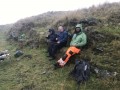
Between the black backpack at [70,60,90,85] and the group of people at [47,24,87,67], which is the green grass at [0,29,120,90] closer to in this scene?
the black backpack at [70,60,90,85]

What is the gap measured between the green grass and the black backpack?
0.22 metres

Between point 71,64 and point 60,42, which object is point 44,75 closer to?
point 71,64

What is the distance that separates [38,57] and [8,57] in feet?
7.07

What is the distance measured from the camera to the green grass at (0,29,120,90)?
10.8 metres

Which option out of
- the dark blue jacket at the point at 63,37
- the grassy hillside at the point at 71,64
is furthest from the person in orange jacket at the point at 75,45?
the dark blue jacket at the point at 63,37

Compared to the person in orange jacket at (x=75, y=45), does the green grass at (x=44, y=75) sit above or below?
below

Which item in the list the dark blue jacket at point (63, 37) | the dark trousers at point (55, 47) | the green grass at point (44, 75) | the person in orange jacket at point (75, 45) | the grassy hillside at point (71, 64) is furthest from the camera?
the dark trousers at point (55, 47)

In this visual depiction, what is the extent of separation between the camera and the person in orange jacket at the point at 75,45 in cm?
1270

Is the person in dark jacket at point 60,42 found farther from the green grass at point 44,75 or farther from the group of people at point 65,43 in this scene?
the green grass at point 44,75

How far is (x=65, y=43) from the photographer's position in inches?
569

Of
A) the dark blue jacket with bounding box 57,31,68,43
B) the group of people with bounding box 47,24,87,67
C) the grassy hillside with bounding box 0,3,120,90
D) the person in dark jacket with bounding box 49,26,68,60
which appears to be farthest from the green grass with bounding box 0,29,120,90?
the dark blue jacket with bounding box 57,31,68,43

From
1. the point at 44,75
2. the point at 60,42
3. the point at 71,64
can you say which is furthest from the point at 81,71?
the point at 60,42

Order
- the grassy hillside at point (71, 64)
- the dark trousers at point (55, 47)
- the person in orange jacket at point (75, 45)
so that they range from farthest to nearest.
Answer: the dark trousers at point (55, 47) < the person in orange jacket at point (75, 45) < the grassy hillside at point (71, 64)

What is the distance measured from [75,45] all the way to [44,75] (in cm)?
211
